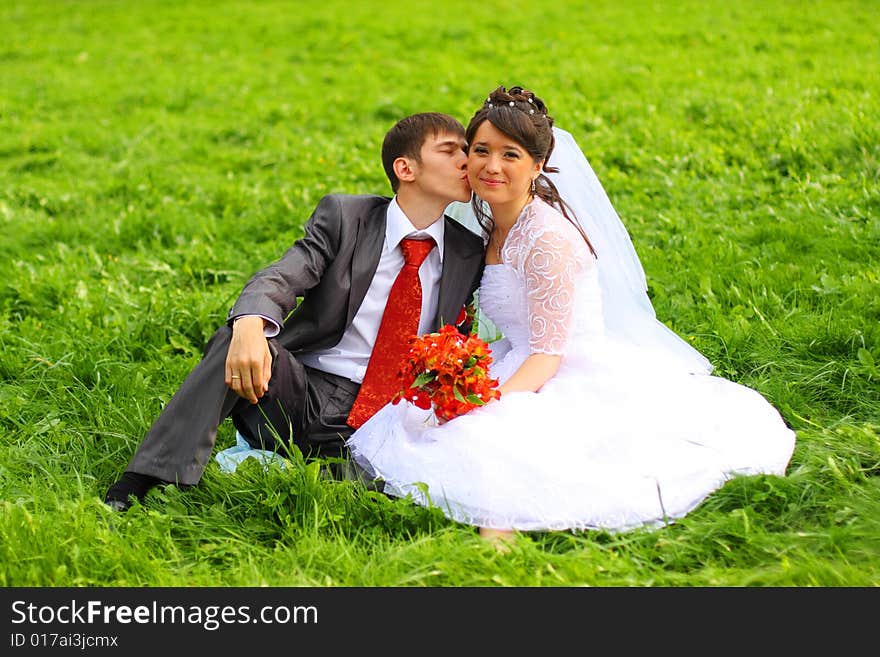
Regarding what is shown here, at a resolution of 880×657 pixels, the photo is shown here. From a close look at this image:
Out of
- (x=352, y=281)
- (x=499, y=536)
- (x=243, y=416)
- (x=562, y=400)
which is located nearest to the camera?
(x=499, y=536)

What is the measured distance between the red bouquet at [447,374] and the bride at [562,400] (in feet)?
0.29

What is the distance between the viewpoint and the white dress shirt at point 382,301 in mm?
4418

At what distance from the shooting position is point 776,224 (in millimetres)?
6527

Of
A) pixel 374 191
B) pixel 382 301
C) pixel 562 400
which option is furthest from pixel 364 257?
pixel 374 191

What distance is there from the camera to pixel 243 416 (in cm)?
421

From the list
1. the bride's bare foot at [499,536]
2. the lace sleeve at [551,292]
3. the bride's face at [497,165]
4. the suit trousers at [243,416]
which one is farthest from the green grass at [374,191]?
the bride's face at [497,165]

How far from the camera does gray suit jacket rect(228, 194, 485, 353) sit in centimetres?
434

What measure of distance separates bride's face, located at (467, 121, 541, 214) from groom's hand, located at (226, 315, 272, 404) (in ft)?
3.65

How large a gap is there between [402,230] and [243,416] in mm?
1081

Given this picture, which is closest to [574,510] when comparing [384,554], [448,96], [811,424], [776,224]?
[384,554]

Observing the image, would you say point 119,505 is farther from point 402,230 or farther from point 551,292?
point 551,292

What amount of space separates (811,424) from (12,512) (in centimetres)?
341

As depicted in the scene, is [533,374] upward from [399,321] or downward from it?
downward

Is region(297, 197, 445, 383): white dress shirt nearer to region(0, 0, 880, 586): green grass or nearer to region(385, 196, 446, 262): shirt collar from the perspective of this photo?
region(385, 196, 446, 262): shirt collar
